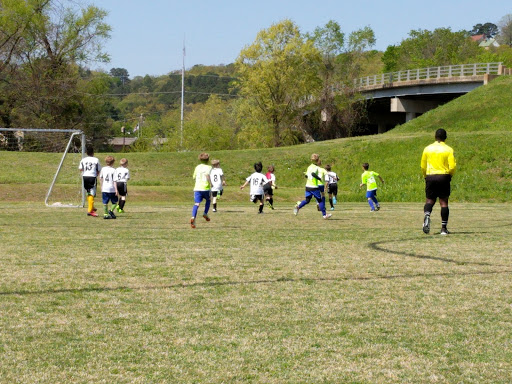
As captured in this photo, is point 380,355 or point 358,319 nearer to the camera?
point 380,355

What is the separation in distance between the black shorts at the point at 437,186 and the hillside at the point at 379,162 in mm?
22410

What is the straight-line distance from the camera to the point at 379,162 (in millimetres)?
48000

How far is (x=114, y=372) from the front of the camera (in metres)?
4.91

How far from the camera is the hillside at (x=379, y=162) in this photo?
130 ft

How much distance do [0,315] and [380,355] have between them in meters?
3.27

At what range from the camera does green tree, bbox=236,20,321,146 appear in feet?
215

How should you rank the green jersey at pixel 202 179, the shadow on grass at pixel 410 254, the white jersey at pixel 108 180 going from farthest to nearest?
the white jersey at pixel 108 180 < the green jersey at pixel 202 179 < the shadow on grass at pixel 410 254

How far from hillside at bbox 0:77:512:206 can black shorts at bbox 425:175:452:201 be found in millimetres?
22410

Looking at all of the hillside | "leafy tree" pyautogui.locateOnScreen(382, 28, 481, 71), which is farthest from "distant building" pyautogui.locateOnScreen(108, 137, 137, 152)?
the hillside

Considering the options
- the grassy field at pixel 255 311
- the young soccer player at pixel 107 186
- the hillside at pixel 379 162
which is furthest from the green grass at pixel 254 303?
the hillside at pixel 379 162

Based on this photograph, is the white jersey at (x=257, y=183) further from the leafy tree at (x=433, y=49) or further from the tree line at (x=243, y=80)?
the leafy tree at (x=433, y=49)

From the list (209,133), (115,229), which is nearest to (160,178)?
(115,229)

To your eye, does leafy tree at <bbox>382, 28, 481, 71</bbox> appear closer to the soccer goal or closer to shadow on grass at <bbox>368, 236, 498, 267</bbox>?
the soccer goal

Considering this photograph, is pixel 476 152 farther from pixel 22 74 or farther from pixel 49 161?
pixel 22 74
